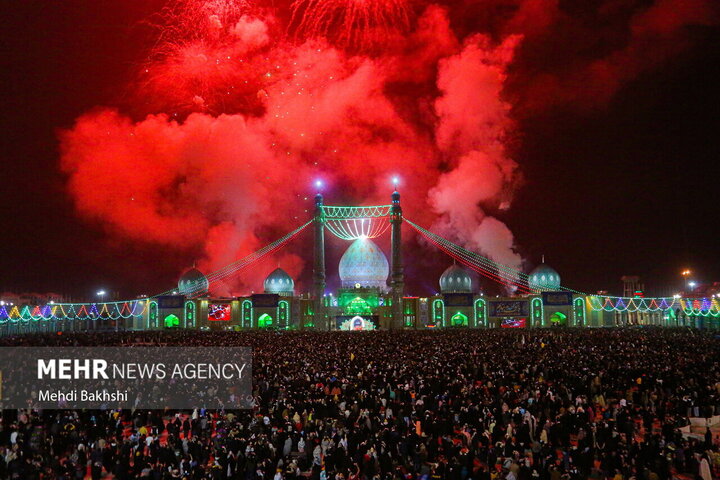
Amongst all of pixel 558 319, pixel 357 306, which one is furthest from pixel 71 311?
pixel 558 319

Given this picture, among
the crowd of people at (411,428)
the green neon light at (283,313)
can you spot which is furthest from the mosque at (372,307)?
the crowd of people at (411,428)

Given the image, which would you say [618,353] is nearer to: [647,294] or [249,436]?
[249,436]

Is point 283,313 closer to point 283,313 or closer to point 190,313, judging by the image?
point 283,313

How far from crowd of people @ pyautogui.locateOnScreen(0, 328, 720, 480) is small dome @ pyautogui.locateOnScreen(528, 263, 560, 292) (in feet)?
145

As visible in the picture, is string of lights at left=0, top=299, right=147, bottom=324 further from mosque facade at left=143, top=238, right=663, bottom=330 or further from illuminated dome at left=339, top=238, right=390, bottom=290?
illuminated dome at left=339, top=238, right=390, bottom=290

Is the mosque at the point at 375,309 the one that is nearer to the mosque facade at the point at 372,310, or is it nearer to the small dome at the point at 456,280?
the mosque facade at the point at 372,310

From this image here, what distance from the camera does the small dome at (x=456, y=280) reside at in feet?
230

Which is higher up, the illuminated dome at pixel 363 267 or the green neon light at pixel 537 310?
the illuminated dome at pixel 363 267

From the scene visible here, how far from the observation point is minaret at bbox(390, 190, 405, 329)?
63.5 meters

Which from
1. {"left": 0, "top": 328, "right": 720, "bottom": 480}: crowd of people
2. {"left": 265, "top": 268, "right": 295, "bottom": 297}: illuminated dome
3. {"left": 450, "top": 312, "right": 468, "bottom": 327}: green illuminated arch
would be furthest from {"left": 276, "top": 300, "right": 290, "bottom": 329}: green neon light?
{"left": 0, "top": 328, "right": 720, "bottom": 480}: crowd of people

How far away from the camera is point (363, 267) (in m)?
70.2

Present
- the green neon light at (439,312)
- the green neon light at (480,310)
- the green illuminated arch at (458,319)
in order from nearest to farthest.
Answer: the green neon light at (480,310) < the green illuminated arch at (458,319) < the green neon light at (439,312)

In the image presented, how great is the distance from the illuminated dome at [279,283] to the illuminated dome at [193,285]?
21.3 feet

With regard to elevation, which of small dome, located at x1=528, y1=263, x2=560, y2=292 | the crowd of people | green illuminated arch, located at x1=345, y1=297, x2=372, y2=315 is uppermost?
small dome, located at x1=528, y1=263, x2=560, y2=292
